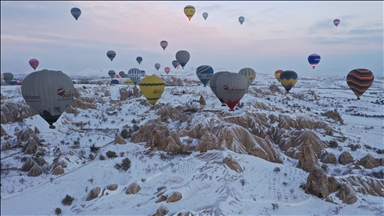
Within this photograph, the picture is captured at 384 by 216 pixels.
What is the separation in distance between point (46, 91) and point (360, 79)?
3736 centimetres

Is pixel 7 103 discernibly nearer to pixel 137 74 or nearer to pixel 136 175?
pixel 136 175

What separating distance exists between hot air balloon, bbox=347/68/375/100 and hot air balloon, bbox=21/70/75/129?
3605 centimetres

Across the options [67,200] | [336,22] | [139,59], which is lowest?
[67,200]

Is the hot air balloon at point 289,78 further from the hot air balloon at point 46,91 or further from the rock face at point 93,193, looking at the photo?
the rock face at point 93,193

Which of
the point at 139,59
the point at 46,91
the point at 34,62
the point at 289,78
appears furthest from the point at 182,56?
the point at 46,91

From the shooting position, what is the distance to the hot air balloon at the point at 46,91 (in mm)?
18281

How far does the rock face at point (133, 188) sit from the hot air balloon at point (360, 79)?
3449 centimetres

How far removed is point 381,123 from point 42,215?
41.8m

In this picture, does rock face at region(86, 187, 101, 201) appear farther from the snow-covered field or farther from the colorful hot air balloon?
the colorful hot air balloon

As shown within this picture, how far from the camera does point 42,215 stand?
1466 cm

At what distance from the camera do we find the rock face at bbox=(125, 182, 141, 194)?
15.9 metres

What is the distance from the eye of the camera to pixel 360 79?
3828cm

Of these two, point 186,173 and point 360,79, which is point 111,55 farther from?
point 186,173

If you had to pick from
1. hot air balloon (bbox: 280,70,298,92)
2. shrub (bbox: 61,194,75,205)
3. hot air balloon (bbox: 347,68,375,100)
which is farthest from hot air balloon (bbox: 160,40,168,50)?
shrub (bbox: 61,194,75,205)
